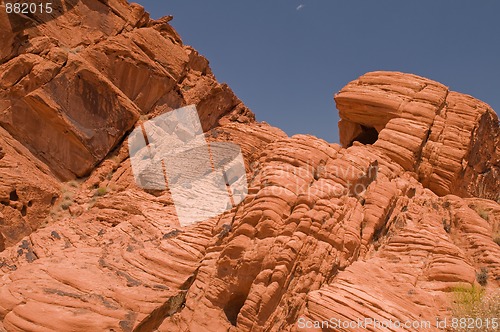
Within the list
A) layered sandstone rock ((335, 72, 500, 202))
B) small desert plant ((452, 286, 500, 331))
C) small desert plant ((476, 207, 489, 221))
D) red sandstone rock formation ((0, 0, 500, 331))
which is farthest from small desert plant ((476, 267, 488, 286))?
layered sandstone rock ((335, 72, 500, 202))

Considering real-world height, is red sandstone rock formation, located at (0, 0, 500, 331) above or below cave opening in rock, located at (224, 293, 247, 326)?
above

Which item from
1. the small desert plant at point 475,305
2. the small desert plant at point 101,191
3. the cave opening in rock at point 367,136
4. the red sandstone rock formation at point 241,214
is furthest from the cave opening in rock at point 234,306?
the small desert plant at point 101,191

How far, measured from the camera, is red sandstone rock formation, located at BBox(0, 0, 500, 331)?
1213cm

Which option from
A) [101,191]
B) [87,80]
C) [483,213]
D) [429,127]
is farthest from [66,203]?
[483,213]

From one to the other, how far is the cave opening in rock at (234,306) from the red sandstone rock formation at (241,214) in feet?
0.28

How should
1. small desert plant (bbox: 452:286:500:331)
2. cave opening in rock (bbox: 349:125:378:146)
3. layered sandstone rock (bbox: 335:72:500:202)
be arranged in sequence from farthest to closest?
1. cave opening in rock (bbox: 349:125:378:146)
2. layered sandstone rock (bbox: 335:72:500:202)
3. small desert plant (bbox: 452:286:500:331)

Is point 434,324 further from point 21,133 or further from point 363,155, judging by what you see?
point 21,133

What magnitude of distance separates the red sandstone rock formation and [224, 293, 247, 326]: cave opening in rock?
0.09 m

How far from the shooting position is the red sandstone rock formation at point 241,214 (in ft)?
39.8

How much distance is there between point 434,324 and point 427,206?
5.55 meters

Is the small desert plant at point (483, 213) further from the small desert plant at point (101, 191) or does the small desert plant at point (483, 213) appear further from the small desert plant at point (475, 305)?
the small desert plant at point (101, 191)

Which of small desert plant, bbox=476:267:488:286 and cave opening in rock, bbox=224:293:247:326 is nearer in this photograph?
small desert plant, bbox=476:267:488:286

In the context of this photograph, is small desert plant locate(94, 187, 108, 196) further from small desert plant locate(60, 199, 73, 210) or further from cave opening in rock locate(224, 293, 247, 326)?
cave opening in rock locate(224, 293, 247, 326)

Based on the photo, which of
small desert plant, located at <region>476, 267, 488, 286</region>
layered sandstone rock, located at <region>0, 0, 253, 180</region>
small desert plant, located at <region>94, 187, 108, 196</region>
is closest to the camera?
small desert plant, located at <region>476, 267, 488, 286</region>
